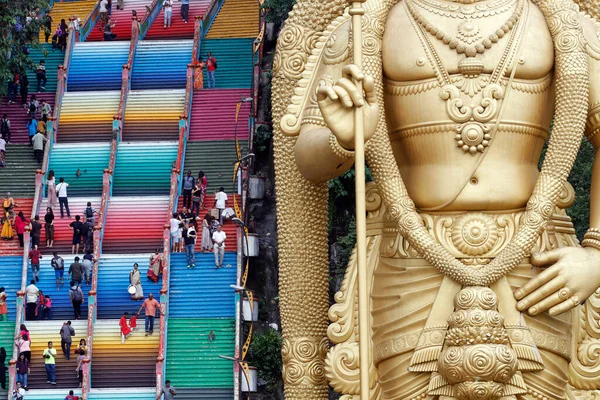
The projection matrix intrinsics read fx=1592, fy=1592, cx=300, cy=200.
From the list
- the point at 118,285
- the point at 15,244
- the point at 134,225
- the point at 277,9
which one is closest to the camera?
the point at 118,285

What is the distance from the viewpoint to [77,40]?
128 feet

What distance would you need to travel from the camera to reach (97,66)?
123 feet

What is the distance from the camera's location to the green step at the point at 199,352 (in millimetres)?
27812

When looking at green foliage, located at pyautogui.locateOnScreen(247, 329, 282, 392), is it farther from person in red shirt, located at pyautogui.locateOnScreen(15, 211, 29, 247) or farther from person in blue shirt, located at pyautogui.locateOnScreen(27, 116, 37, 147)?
person in blue shirt, located at pyautogui.locateOnScreen(27, 116, 37, 147)

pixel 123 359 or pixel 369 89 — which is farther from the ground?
pixel 369 89

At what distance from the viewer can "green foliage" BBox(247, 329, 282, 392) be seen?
93.0 feet

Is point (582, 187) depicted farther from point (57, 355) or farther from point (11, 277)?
point (11, 277)

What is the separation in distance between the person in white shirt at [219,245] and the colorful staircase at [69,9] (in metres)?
12.9

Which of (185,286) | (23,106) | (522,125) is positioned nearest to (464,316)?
(522,125)

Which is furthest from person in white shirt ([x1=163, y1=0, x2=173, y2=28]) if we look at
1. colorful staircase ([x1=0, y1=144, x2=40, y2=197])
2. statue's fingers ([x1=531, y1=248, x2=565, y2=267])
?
statue's fingers ([x1=531, y1=248, x2=565, y2=267])

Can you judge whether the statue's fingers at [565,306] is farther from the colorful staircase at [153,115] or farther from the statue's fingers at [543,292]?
the colorful staircase at [153,115]

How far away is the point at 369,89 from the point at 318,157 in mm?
933

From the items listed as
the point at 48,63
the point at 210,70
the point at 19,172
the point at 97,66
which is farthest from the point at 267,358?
the point at 48,63

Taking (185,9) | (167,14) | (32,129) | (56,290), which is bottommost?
(56,290)
